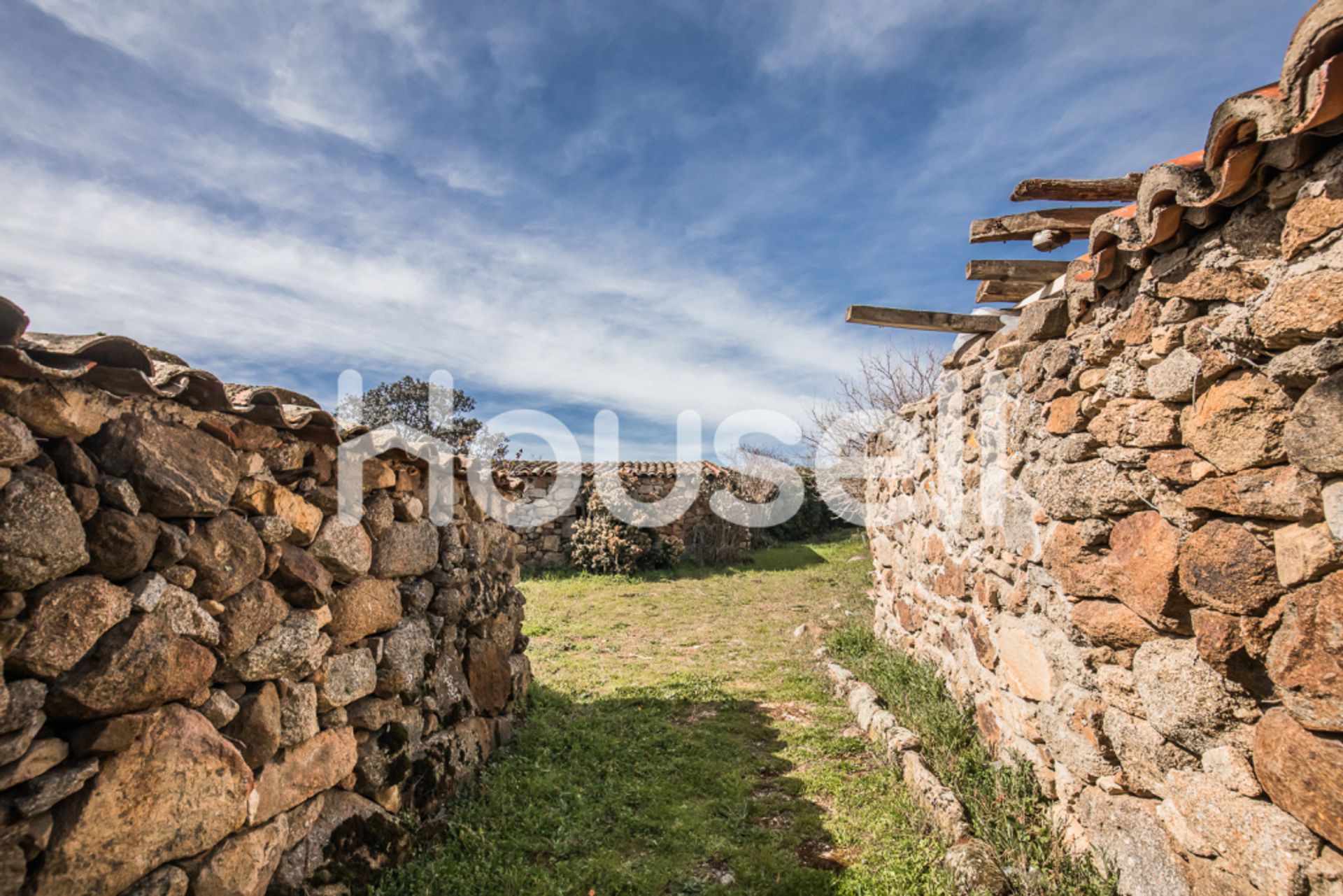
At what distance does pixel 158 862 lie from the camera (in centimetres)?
211

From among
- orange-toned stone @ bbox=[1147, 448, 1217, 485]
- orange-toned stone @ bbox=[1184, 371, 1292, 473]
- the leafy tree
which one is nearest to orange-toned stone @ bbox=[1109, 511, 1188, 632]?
orange-toned stone @ bbox=[1147, 448, 1217, 485]

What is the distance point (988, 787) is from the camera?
3.66 metres

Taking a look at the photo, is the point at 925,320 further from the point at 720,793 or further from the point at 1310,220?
the point at 720,793

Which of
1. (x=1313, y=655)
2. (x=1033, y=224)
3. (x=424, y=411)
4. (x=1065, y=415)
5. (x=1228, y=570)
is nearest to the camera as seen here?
(x=1313, y=655)

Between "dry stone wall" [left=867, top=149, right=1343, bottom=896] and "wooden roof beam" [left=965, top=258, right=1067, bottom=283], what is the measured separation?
0.15 m

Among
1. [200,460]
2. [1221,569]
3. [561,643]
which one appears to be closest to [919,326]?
[1221,569]

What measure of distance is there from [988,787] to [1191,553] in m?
1.96

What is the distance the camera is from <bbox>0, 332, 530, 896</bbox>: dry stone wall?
5.98 ft

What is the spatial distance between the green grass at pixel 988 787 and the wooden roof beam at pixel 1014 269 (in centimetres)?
267

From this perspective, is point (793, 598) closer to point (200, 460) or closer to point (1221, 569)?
point (1221, 569)

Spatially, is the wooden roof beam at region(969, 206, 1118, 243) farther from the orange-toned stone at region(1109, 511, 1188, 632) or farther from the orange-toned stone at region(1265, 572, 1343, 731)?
the orange-toned stone at region(1265, 572, 1343, 731)

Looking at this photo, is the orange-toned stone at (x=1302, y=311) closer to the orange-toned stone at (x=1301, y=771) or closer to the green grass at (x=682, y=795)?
the orange-toned stone at (x=1301, y=771)

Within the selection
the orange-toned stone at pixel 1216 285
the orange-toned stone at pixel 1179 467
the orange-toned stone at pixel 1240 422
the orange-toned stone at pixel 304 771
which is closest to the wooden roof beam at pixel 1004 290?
the orange-toned stone at pixel 1216 285

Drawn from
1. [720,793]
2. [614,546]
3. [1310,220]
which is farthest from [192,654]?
[614,546]
